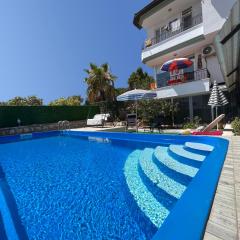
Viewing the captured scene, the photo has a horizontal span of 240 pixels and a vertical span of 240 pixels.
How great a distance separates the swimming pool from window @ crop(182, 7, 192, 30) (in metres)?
12.9

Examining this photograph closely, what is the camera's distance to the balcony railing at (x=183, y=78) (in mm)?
16562

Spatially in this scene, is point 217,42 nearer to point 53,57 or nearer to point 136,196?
point 136,196

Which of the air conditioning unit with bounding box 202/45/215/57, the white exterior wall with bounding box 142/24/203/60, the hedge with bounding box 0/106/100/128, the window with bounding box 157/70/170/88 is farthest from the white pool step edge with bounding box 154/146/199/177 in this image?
Answer: the hedge with bounding box 0/106/100/128

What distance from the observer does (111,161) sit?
8.90 metres

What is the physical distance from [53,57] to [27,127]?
98.1ft

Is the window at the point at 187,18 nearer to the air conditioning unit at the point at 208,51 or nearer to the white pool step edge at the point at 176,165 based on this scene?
the air conditioning unit at the point at 208,51

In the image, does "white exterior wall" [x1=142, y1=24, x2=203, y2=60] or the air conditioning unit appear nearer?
"white exterior wall" [x1=142, y1=24, x2=203, y2=60]

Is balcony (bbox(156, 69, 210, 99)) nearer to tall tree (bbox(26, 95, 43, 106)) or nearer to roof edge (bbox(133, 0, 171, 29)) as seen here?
roof edge (bbox(133, 0, 171, 29))

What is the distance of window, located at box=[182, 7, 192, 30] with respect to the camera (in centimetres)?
1827

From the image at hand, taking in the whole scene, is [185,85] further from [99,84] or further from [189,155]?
[99,84]

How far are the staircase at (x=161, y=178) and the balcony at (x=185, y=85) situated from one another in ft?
28.9

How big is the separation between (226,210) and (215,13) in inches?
607

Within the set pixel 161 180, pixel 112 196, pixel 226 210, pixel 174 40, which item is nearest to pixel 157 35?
pixel 174 40

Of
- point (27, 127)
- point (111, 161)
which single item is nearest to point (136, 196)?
point (111, 161)
